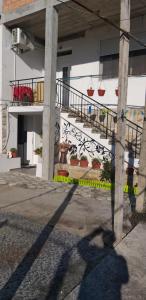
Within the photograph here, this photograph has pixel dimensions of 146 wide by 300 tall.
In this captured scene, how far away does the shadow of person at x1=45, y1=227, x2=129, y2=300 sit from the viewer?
11.0 feet

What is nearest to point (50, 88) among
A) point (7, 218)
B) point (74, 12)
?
point (74, 12)

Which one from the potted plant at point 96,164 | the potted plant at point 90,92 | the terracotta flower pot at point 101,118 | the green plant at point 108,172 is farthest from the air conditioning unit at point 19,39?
the green plant at point 108,172

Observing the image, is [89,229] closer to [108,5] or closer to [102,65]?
[108,5]

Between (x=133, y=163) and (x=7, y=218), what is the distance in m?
4.54

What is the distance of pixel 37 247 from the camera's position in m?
4.46

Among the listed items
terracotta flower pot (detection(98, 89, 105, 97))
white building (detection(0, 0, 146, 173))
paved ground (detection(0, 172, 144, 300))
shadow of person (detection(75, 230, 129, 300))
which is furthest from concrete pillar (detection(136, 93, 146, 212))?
terracotta flower pot (detection(98, 89, 105, 97))

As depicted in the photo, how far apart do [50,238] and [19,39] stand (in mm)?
8234

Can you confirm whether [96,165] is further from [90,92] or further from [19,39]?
[19,39]

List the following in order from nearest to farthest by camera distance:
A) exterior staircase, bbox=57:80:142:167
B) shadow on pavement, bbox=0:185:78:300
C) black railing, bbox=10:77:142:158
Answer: shadow on pavement, bbox=0:185:78:300 → exterior staircase, bbox=57:80:142:167 → black railing, bbox=10:77:142:158

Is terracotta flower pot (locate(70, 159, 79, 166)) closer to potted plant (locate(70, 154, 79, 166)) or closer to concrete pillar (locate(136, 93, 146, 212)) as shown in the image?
potted plant (locate(70, 154, 79, 166))

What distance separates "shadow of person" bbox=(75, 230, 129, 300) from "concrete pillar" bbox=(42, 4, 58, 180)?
17.4 ft

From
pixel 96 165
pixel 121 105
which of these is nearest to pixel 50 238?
pixel 121 105

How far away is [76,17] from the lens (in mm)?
9906

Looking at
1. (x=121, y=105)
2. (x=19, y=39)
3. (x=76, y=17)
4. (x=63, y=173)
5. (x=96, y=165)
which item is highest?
(x=76, y=17)
